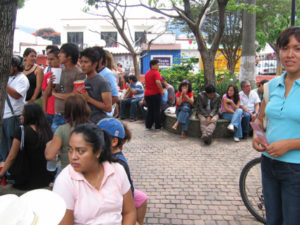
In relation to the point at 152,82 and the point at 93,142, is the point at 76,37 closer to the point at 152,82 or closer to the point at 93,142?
the point at 152,82

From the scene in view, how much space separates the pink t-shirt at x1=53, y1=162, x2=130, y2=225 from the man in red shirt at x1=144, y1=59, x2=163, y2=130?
5.53 meters

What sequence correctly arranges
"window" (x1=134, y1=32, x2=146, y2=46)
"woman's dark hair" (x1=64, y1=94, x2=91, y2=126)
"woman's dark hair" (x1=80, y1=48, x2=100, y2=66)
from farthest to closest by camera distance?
"window" (x1=134, y1=32, x2=146, y2=46), "woman's dark hair" (x1=80, y1=48, x2=100, y2=66), "woman's dark hair" (x1=64, y1=94, x2=91, y2=126)

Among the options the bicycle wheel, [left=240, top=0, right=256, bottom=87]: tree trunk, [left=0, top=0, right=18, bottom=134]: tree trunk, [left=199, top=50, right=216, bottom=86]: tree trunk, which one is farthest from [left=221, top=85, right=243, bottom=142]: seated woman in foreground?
[left=0, top=0, right=18, bottom=134]: tree trunk

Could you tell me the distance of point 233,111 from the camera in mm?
6941

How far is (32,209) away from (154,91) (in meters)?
6.47

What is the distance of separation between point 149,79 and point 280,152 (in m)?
5.71

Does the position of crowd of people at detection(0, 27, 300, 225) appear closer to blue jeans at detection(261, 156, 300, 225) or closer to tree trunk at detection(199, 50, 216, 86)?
blue jeans at detection(261, 156, 300, 225)

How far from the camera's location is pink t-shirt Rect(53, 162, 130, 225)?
2.02m

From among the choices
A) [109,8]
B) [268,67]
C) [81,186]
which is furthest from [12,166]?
[268,67]

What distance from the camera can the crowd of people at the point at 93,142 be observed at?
2.05 m

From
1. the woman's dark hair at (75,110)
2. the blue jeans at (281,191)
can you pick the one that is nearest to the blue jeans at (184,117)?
the woman's dark hair at (75,110)

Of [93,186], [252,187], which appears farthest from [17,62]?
[252,187]

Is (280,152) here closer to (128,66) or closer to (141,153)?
(141,153)

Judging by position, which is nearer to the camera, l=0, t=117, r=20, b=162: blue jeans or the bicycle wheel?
the bicycle wheel
